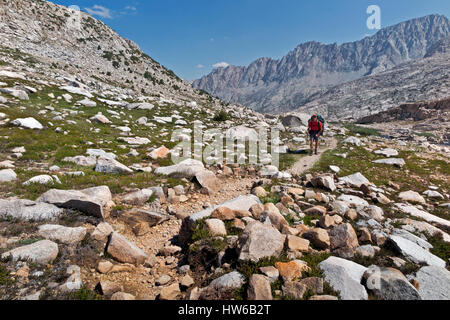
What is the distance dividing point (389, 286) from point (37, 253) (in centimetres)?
774

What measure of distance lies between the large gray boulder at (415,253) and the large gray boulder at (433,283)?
21.0 inches

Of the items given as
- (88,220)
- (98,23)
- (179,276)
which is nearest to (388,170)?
(179,276)

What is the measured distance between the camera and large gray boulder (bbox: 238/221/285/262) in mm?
5012

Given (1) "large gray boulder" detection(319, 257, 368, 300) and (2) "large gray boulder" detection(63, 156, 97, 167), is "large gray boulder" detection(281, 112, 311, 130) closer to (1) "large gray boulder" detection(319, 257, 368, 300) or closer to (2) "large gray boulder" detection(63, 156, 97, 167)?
(2) "large gray boulder" detection(63, 156, 97, 167)

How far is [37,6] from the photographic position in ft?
184

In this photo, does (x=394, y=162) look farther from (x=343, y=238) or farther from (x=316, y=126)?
(x=343, y=238)

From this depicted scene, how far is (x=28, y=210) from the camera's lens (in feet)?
20.9

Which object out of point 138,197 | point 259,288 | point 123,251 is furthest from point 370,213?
point 138,197

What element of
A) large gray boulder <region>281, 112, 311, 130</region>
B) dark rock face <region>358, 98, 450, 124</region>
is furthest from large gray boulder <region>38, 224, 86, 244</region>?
dark rock face <region>358, 98, 450, 124</region>

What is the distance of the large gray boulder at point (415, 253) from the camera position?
5397 mm

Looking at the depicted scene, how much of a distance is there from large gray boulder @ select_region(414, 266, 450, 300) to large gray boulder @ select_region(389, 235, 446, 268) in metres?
0.53

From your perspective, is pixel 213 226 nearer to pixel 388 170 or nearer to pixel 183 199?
pixel 183 199

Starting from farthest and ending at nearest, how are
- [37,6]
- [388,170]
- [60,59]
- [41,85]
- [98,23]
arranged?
1. [98,23]
2. [37,6]
3. [60,59]
4. [41,85]
5. [388,170]

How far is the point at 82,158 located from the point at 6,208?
6.04 meters
